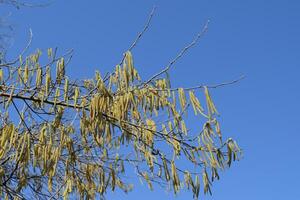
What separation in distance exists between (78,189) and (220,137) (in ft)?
2.27

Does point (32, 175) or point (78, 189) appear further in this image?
point (32, 175)

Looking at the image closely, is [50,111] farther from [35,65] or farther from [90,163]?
[90,163]

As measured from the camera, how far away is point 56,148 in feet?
6.07

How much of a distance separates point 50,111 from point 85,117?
0.32 metres

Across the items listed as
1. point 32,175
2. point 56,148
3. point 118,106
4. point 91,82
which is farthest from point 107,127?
point 32,175

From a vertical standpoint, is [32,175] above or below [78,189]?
above

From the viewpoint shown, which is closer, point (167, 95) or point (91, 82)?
point (167, 95)

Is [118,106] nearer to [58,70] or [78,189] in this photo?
[58,70]

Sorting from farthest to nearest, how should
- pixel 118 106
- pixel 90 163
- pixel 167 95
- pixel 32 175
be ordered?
1. pixel 32 175
2. pixel 90 163
3. pixel 167 95
4. pixel 118 106

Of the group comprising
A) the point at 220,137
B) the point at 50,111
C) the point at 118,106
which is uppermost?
the point at 50,111

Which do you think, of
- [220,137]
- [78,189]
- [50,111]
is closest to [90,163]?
[78,189]

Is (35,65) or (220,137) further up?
(35,65)

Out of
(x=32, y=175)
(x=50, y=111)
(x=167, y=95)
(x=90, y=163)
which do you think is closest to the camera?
(x=167, y=95)

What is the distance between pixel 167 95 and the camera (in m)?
1.96
